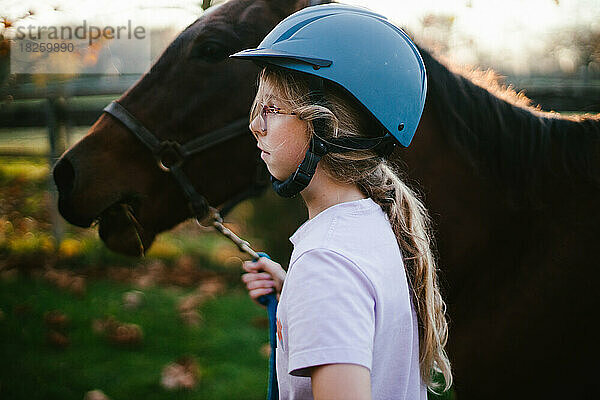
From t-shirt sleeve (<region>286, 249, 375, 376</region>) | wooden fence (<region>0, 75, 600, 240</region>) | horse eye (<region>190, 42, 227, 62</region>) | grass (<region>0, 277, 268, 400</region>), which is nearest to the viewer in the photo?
t-shirt sleeve (<region>286, 249, 375, 376</region>)

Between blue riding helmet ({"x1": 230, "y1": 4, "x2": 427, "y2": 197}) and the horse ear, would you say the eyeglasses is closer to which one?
blue riding helmet ({"x1": 230, "y1": 4, "x2": 427, "y2": 197})

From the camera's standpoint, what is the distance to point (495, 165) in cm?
200

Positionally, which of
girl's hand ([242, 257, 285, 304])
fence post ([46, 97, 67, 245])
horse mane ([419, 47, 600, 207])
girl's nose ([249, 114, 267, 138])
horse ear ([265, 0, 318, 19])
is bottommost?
fence post ([46, 97, 67, 245])

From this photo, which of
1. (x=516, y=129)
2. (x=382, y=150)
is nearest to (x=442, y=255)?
(x=516, y=129)

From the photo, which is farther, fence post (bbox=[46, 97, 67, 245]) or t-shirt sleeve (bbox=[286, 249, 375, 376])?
fence post (bbox=[46, 97, 67, 245])

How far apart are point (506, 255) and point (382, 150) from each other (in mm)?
985

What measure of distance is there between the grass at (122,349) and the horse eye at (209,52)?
2.40 meters

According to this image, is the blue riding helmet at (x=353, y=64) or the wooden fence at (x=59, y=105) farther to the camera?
the wooden fence at (x=59, y=105)

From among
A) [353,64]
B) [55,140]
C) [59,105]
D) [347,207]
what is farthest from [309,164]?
[59,105]

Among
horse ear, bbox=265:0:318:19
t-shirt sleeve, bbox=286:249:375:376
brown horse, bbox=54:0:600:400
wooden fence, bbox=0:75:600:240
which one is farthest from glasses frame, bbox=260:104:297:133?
wooden fence, bbox=0:75:600:240

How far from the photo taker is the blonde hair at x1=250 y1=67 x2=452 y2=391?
118 centimetres

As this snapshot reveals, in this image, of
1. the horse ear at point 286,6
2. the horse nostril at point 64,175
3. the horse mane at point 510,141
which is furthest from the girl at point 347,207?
the horse nostril at point 64,175

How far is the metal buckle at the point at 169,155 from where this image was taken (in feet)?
7.26

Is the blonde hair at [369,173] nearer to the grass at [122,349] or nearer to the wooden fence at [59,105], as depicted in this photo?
the grass at [122,349]
